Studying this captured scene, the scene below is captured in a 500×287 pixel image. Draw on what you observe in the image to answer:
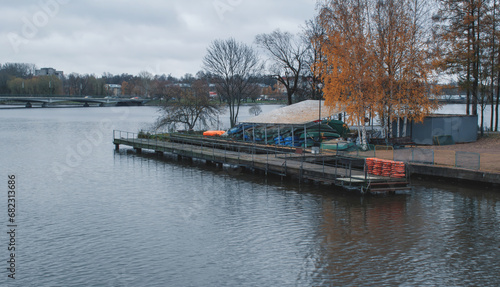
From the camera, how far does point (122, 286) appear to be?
15375 millimetres

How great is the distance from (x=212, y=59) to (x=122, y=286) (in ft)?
197

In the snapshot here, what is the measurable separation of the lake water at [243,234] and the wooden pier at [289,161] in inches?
32.1

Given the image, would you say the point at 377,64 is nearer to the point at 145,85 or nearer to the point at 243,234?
the point at 243,234

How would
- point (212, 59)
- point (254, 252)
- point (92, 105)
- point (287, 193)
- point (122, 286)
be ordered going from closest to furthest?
point (122, 286) < point (254, 252) < point (287, 193) < point (212, 59) < point (92, 105)

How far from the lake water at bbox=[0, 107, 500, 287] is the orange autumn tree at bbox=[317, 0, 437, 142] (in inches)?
424

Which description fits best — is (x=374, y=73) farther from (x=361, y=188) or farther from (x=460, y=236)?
(x=460, y=236)

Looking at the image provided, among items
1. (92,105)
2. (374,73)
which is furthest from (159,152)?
(92,105)

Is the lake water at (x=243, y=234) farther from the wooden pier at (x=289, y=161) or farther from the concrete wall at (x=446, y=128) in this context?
the concrete wall at (x=446, y=128)

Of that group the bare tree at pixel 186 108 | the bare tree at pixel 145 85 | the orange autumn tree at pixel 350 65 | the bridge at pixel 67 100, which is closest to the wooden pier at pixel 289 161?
the orange autumn tree at pixel 350 65

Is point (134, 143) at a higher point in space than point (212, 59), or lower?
lower

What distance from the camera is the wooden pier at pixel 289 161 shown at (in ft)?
89.7

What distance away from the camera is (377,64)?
133 feet

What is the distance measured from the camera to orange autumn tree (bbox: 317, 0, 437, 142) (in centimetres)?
3941

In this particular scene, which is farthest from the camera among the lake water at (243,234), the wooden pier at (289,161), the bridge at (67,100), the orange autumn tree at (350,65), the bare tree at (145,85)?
the bare tree at (145,85)
